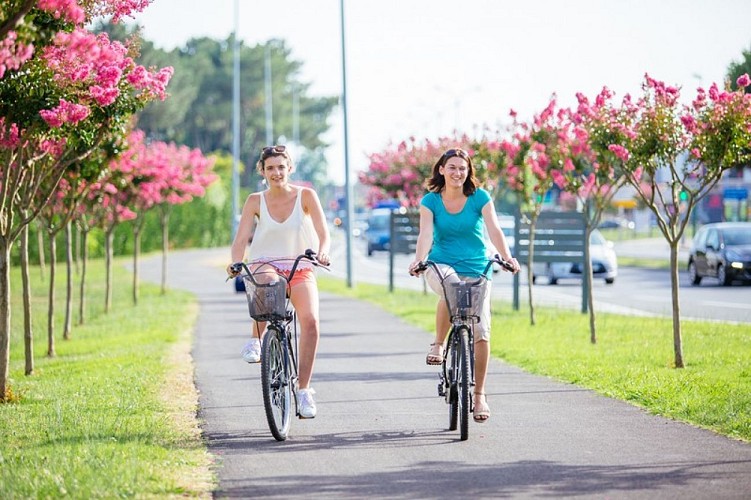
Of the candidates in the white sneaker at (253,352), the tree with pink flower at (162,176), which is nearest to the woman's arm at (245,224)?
the white sneaker at (253,352)

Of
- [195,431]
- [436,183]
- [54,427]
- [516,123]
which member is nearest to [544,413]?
[436,183]

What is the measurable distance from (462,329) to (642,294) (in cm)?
2179

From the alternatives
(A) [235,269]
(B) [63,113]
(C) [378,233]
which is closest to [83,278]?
(B) [63,113]

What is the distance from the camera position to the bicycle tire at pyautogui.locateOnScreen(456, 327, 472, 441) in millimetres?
8375

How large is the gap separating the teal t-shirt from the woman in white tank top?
757mm

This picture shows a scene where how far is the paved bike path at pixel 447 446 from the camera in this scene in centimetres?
692

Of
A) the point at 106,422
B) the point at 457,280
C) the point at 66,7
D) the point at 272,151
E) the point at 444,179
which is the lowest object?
the point at 106,422

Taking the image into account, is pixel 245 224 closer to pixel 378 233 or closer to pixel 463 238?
pixel 463 238

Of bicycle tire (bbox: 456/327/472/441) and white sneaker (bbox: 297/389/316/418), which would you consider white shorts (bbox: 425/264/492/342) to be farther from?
white sneaker (bbox: 297/389/316/418)

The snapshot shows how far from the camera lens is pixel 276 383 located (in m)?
8.38

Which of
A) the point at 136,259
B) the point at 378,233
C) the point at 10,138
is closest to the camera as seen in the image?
the point at 10,138

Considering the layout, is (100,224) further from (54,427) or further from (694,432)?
(694,432)

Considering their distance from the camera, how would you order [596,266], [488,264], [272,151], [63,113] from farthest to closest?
[596,266] < [63,113] < [272,151] < [488,264]

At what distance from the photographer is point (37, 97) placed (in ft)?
34.8
